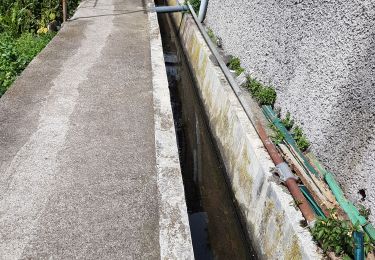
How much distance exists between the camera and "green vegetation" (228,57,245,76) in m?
8.84

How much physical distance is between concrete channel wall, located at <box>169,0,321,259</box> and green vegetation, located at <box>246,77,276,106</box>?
454 millimetres

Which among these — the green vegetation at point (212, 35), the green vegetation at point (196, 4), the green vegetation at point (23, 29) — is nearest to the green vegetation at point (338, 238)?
the green vegetation at point (23, 29)

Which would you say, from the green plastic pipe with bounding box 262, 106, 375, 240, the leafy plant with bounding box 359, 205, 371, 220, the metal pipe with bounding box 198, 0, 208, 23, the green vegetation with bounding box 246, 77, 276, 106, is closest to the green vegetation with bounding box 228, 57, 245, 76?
the green vegetation with bounding box 246, 77, 276, 106

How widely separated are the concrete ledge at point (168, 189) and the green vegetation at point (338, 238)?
164cm

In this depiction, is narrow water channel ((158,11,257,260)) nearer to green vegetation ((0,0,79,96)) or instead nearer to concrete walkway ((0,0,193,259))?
concrete walkway ((0,0,193,259))

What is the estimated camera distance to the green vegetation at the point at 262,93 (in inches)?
283

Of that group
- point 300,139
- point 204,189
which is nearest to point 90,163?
point 204,189

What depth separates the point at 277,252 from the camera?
4926 millimetres

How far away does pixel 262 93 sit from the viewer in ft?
23.8

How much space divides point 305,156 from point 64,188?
400 centimetres

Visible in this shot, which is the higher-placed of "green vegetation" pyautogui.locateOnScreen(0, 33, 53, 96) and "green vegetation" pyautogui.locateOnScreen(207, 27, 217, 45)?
"green vegetation" pyautogui.locateOnScreen(207, 27, 217, 45)

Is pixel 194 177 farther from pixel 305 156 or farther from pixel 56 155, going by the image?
pixel 56 155

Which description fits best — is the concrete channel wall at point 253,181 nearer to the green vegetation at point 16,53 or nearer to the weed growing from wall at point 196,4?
the weed growing from wall at point 196,4

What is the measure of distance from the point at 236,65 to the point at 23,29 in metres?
Result: 7.12
